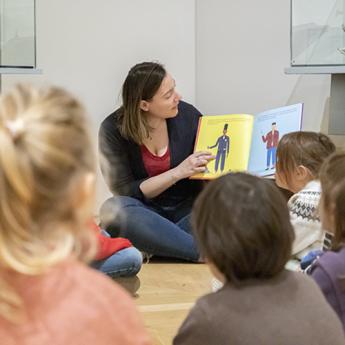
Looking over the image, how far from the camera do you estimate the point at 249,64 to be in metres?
3.38

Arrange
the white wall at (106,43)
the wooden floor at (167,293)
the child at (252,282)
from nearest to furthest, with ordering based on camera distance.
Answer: the child at (252,282), the wooden floor at (167,293), the white wall at (106,43)

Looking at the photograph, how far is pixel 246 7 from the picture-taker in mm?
3365

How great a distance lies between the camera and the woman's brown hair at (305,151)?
2.07 metres

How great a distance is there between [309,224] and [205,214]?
875mm

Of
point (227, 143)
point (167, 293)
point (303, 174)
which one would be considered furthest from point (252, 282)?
point (227, 143)

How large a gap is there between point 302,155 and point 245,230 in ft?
3.44

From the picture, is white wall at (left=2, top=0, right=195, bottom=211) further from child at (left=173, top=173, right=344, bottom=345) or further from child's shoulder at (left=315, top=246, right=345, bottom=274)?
child at (left=173, top=173, right=344, bottom=345)

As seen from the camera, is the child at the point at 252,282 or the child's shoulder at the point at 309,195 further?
the child's shoulder at the point at 309,195

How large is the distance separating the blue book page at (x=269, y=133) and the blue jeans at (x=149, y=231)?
395mm

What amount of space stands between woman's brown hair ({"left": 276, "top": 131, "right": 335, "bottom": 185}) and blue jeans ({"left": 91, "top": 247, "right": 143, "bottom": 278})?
628 millimetres

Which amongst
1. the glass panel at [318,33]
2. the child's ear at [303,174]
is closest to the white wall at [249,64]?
the glass panel at [318,33]

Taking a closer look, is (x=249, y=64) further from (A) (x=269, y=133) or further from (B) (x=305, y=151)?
(B) (x=305, y=151)

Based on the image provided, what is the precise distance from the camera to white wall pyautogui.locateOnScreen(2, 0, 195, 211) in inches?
132

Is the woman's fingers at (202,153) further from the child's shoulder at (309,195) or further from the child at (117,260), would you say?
the child's shoulder at (309,195)
